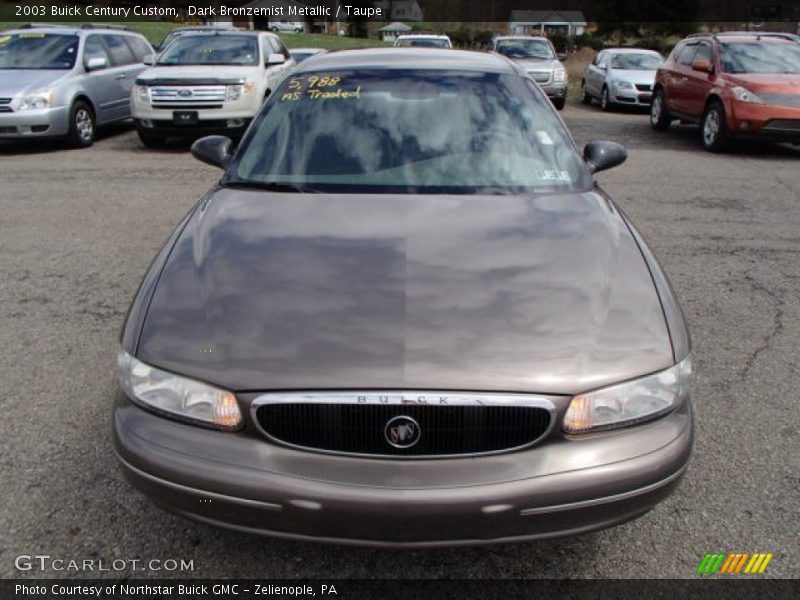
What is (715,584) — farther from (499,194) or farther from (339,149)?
(339,149)

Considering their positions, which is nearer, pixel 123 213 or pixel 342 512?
pixel 342 512

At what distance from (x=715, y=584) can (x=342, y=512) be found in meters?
1.31

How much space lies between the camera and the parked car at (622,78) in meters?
15.2

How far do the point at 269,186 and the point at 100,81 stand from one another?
30.4 ft

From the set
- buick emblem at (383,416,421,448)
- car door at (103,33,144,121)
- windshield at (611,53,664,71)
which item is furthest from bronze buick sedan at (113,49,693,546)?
windshield at (611,53,664,71)

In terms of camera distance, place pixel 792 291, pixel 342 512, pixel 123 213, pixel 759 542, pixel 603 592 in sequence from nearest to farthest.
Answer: pixel 342 512
pixel 603 592
pixel 759 542
pixel 792 291
pixel 123 213

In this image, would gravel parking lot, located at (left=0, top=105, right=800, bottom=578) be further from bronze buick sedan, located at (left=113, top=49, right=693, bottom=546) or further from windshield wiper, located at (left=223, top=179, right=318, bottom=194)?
windshield wiper, located at (left=223, top=179, right=318, bottom=194)

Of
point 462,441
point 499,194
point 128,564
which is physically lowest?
point 128,564

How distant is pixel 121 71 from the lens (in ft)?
38.1

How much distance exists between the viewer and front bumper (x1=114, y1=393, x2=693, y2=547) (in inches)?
75.4

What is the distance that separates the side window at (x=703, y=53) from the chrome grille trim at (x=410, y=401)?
11.0 m

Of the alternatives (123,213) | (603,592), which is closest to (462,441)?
(603,592)

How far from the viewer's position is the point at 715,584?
2314mm

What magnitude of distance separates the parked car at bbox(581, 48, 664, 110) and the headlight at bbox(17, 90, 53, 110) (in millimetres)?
11256
